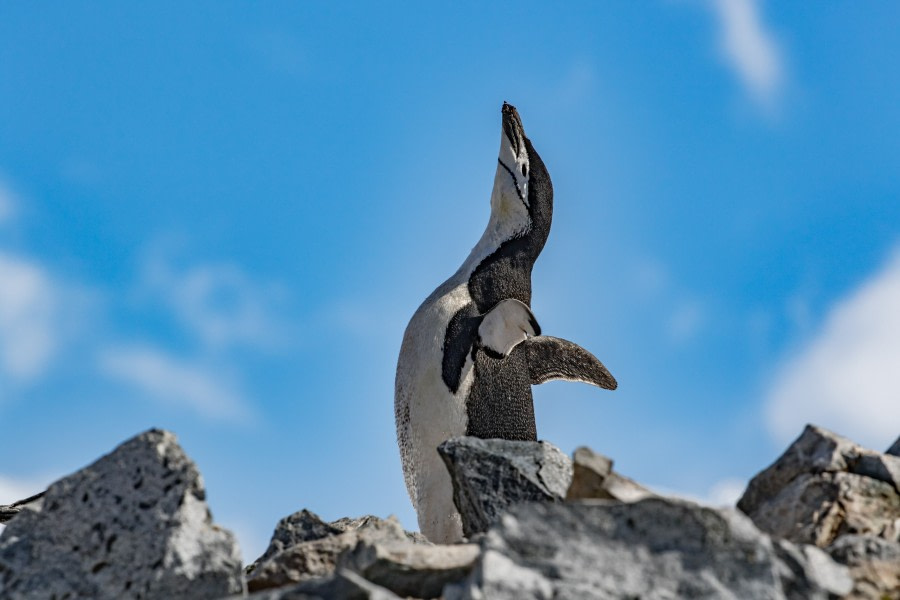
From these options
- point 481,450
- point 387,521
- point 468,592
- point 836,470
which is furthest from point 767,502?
point 468,592

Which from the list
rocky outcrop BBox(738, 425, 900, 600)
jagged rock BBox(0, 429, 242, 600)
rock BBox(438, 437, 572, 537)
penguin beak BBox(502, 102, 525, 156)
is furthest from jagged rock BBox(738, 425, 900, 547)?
penguin beak BBox(502, 102, 525, 156)

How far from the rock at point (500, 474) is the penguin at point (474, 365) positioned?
6.46ft

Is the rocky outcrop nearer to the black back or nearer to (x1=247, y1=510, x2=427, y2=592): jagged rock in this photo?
(x1=247, y1=510, x2=427, y2=592): jagged rock

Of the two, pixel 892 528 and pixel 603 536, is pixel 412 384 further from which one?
pixel 603 536

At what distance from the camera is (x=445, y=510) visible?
7.24 meters

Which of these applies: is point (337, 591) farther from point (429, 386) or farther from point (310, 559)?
point (429, 386)

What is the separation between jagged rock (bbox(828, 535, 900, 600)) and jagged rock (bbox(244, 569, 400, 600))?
63.6 inches

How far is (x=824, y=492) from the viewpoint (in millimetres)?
4594

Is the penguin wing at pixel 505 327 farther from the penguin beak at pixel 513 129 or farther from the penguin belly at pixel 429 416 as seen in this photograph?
the penguin beak at pixel 513 129

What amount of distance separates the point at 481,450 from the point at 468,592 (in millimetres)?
2269

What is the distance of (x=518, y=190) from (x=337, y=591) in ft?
19.7

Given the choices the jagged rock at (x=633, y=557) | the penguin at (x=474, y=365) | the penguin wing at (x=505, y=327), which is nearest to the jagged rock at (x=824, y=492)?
the jagged rock at (x=633, y=557)


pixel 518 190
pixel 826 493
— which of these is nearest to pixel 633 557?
Result: pixel 826 493

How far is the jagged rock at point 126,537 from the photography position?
11.9 feet
